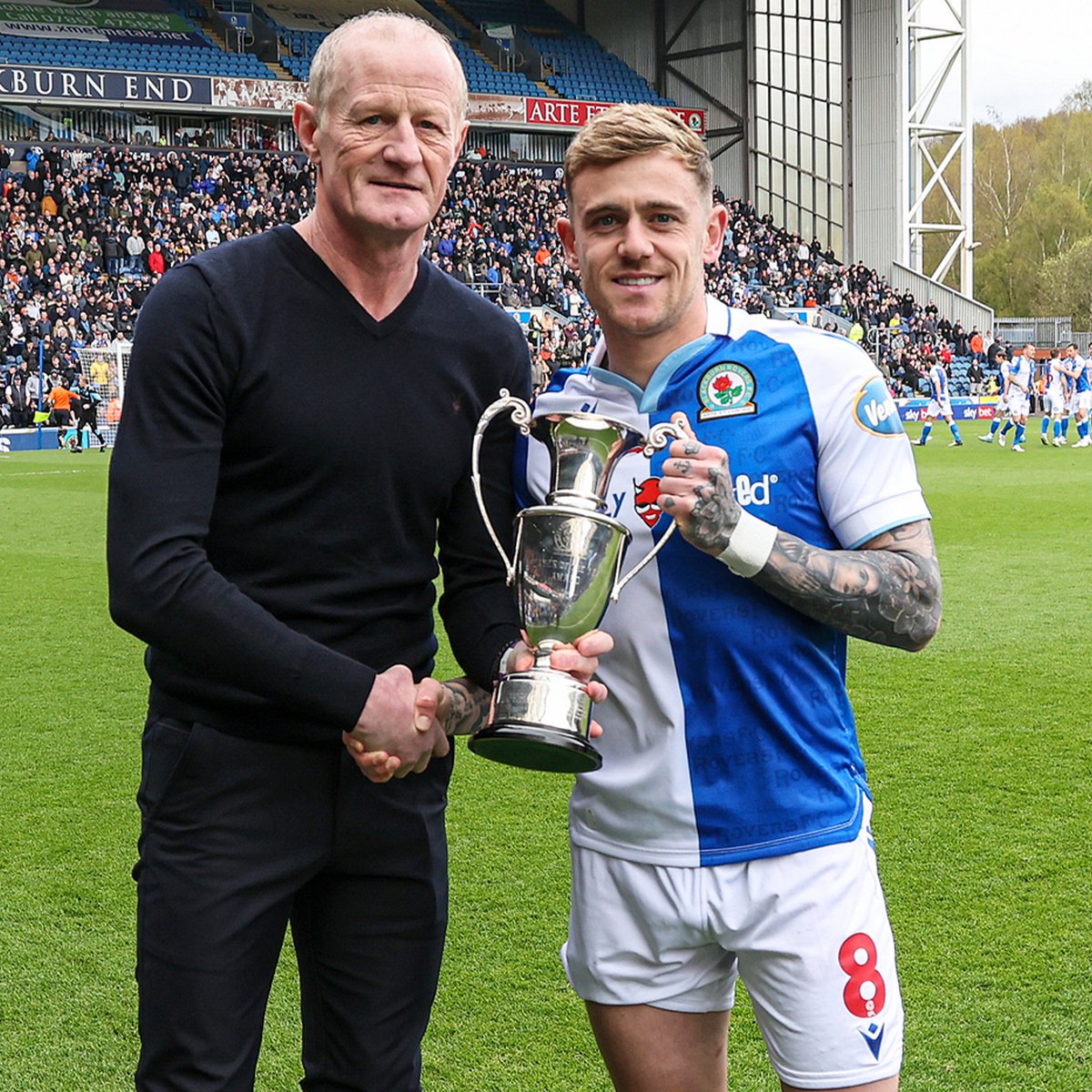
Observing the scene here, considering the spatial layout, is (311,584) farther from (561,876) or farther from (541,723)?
(561,876)

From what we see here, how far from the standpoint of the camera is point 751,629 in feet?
7.48

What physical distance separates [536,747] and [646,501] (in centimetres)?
49

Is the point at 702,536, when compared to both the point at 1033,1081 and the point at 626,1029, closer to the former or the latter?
the point at 626,1029

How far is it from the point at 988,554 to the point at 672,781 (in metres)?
10.1

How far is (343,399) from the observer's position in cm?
230

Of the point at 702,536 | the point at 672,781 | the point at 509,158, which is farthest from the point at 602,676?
the point at 509,158

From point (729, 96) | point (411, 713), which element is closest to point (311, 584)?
point (411, 713)

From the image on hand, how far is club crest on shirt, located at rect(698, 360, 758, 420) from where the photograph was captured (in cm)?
229

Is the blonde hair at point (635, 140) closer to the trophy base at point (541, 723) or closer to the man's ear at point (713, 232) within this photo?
the man's ear at point (713, 232)

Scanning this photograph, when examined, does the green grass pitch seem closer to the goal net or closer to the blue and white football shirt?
A: the blue and white football shirt

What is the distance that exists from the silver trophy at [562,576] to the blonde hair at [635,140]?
0.42 meters

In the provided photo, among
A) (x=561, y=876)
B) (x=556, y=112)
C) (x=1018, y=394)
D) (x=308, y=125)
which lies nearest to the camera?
(x=308, y=125)

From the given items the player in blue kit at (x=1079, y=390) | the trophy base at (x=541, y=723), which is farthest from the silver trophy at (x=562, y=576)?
the player in blue kit at (x=1079, y=390)

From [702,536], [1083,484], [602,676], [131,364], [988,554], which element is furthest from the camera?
[1083,484]
